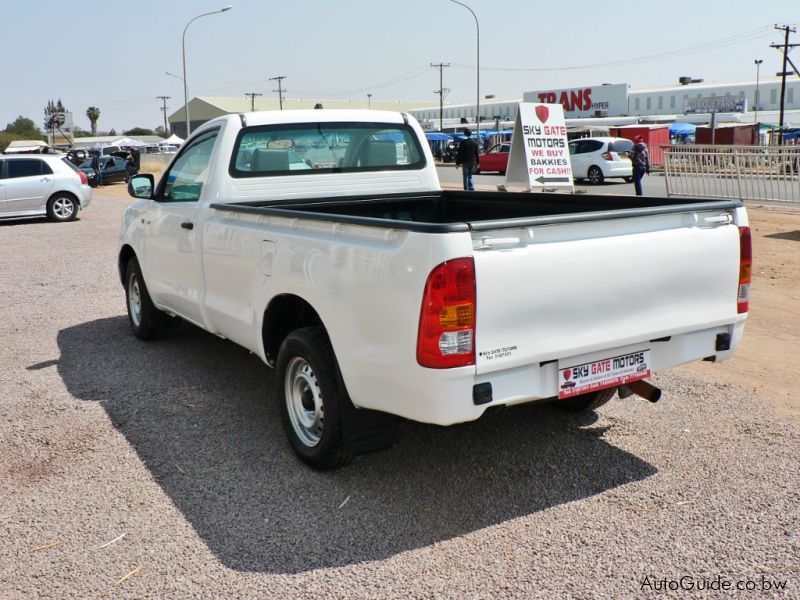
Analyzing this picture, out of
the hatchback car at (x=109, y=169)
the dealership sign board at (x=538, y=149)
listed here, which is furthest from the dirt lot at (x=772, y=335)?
the hatchback car at (x=109, y=169)

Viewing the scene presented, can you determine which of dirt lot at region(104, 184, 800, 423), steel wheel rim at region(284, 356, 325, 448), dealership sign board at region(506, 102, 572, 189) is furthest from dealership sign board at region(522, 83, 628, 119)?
steel wheel rim at region(284, 356, 325, 448)

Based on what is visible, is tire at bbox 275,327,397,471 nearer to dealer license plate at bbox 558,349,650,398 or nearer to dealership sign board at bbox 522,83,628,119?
dealer license plate at bbox 558,349,650,398

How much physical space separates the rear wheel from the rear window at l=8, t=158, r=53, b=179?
1778cm

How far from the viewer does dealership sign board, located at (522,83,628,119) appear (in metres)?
82.2

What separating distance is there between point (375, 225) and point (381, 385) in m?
0.72

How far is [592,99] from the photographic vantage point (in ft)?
273

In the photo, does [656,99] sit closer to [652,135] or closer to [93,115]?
[652,135]

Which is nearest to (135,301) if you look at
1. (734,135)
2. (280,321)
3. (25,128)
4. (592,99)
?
(280,321)

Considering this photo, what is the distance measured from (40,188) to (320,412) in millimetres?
18164

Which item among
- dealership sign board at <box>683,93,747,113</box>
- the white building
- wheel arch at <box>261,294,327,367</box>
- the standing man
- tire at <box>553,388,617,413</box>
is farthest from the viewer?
the white building

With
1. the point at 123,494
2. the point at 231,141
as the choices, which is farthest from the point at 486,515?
the point at 231,141

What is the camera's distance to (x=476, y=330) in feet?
11.4

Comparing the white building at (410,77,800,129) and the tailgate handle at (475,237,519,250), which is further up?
the white building at (410,77,800,129)

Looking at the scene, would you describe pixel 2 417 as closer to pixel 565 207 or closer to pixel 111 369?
pixel 111 369
